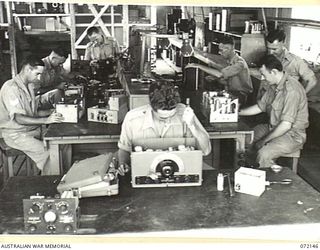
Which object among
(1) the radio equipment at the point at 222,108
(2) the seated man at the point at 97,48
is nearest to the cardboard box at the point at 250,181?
(1) the radio equipment at the point at 222,108

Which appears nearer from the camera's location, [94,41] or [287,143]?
[287,143]

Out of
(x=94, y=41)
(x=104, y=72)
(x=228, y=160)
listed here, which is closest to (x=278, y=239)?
(x=228, y=160)

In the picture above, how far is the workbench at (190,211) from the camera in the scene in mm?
1390

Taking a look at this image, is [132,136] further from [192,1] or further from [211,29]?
[211,29]

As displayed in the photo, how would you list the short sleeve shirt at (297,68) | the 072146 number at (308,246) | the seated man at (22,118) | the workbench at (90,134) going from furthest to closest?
1. the short sleeve shirt at (297,68)
2. the seated man at (22,118)
3. the workbench at (90,134)
4. the 072146 number at (308,246)

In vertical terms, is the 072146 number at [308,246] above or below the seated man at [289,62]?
below

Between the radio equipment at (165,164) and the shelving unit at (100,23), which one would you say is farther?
the shelving unit at (100,23)

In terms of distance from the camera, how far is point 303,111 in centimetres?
269

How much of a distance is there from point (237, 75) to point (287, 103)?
3.62 ft

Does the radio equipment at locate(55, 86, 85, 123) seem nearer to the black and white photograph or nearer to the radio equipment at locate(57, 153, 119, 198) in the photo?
the black and white photograph

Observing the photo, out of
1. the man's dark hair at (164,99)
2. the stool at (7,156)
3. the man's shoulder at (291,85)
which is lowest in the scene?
the stool at (7,156)

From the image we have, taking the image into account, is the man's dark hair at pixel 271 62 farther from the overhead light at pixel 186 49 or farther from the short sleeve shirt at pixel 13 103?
Result: the short sleeve shirt at pixel 13 103

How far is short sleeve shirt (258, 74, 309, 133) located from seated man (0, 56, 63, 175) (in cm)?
134

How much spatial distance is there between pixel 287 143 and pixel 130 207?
1444 mm
